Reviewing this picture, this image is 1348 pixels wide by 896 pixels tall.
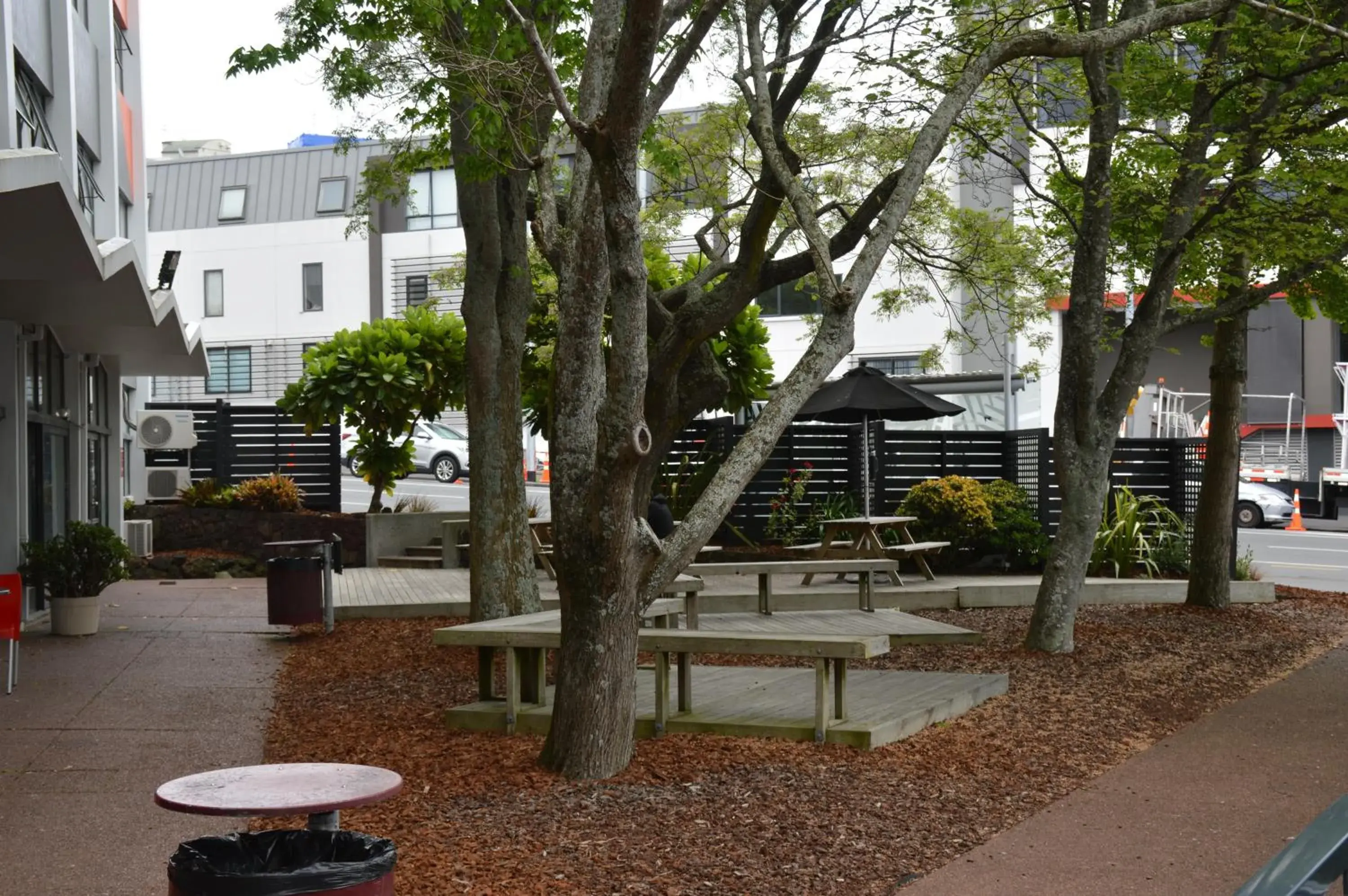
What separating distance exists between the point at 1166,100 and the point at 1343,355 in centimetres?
3059

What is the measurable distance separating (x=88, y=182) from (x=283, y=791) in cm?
1830

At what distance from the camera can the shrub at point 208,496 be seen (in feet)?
71.2

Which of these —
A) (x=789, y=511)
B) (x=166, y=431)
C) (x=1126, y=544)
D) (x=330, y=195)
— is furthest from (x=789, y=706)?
(x=330, y=195)

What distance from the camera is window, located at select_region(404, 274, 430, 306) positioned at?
45.7 metres

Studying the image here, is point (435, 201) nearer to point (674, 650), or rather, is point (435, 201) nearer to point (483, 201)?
point (483, 201)

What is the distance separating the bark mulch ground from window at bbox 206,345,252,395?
38.6 m

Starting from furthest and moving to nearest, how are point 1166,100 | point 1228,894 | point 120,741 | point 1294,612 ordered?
point 1294,612, point 1166,100, point 120,741, point 1228,894

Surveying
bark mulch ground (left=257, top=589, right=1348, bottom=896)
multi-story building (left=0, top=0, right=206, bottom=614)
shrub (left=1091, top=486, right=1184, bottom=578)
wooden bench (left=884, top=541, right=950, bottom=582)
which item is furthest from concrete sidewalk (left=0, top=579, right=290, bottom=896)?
shrub (left=1091, top=486, right=1184, bottom=578)

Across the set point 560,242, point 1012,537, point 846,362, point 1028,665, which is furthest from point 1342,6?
point 846,362

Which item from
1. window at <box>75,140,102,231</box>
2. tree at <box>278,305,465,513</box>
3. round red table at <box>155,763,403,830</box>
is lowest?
round red table at <box>155,763,403,830</box>

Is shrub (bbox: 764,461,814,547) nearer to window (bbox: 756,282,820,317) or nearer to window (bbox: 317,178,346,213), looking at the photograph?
window (bbox: 756,282,820,317)

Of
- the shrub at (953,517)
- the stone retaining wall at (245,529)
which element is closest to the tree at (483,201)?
the shrub at (953,517)

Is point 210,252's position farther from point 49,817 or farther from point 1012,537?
point 49,817

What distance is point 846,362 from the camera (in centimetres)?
3859
